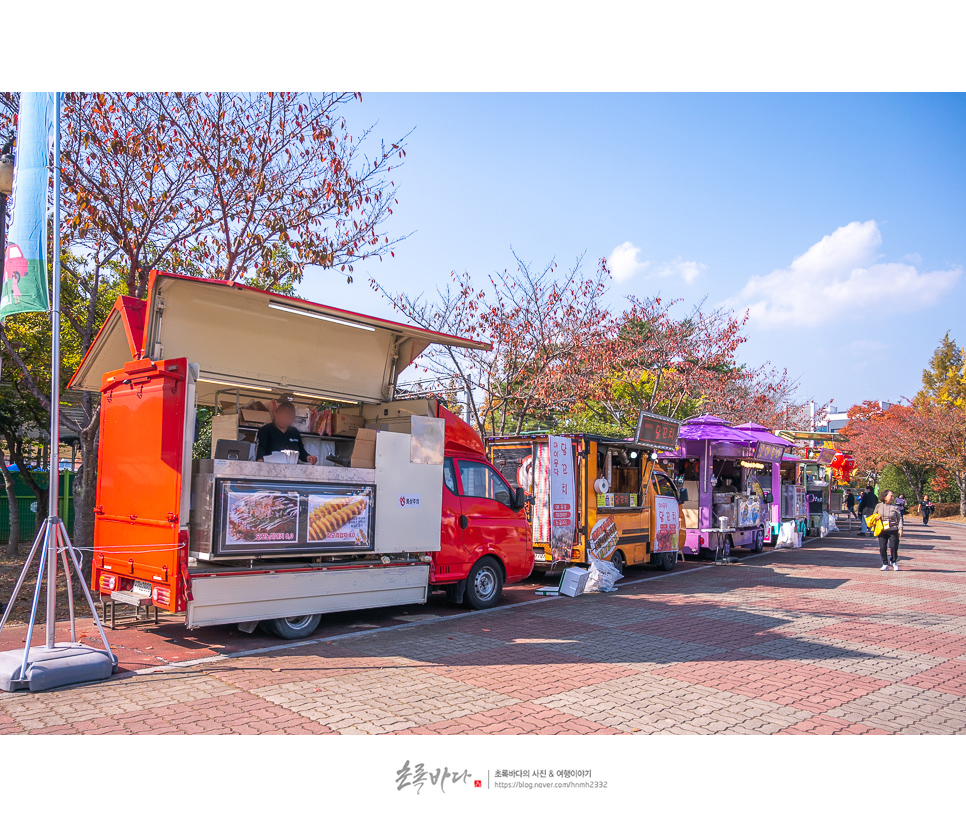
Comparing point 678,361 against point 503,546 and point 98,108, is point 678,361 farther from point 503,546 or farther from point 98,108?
point 98,108

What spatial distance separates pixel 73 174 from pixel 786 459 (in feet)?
59.9

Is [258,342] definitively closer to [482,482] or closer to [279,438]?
[279,438]

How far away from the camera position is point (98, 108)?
8820 millimetres

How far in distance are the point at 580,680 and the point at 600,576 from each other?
211 inches

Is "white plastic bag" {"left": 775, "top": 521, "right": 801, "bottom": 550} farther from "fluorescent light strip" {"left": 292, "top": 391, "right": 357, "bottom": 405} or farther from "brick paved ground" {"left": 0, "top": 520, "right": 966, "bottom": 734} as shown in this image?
"fluorescent light strip" {"left": 292, "top": 391, "right": 357, "bottom": 405}

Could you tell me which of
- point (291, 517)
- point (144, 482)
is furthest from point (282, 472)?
point (144, 482)

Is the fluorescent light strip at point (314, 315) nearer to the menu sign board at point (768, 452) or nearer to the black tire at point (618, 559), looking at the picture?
the black tire at point (618, 559)

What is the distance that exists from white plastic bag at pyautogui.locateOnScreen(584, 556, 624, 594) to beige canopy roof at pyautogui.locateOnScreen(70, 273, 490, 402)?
443 cm

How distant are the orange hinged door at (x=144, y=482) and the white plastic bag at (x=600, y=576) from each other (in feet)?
22.0

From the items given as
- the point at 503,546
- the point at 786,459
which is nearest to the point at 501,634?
the point at 503,546

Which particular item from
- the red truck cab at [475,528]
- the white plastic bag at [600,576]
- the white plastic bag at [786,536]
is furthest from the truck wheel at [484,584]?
the white plastic bag at [786,536]

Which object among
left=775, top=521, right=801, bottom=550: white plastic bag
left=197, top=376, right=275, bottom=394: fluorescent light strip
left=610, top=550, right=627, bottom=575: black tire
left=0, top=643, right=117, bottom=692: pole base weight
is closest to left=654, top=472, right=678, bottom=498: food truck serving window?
left=610, top=550, right=627, bottom=575: black tire

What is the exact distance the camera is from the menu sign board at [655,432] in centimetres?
1340

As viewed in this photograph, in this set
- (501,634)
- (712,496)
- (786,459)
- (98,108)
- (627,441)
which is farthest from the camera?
(786,459)
